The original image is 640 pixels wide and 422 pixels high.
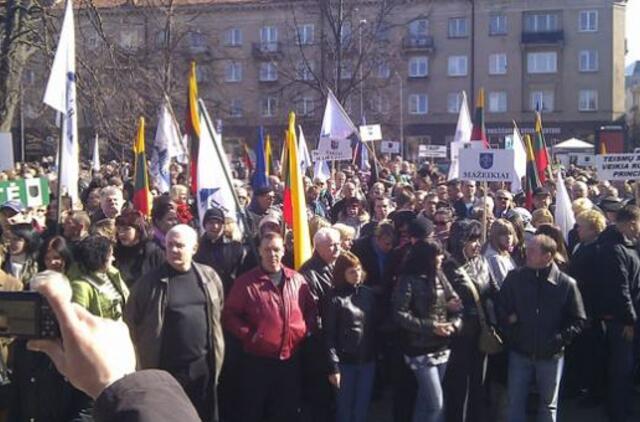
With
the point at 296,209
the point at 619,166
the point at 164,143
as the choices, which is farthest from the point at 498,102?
the point at 296,209

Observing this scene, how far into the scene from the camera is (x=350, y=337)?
6.39 m

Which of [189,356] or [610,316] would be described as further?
[610,316]

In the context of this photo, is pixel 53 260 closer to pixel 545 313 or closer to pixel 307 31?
pixel 545 313

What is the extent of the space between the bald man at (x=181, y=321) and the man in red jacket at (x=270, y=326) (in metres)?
0.27

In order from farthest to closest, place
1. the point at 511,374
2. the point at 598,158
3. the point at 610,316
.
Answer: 1. the point at 598,158
2. the point at 610,316
3. the point at 511,374

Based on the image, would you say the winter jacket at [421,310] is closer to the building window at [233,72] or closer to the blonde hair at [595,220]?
the blonde hair at [595,220]

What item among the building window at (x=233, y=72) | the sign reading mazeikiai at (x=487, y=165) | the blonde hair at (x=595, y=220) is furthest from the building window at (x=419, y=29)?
the blonde hair at (x=595, y=220)

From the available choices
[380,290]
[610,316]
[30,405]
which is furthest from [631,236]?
[30,405]

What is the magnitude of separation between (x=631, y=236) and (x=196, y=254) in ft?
11.5

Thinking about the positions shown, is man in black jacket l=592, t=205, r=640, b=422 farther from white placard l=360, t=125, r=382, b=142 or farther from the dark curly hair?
white placard l=360, t=125, r=382, b=142

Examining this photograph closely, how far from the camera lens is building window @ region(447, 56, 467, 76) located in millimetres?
59975

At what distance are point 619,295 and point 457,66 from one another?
5497 centimetres

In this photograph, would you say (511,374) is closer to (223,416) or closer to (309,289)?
(309,289)

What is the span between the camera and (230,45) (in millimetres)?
61469
